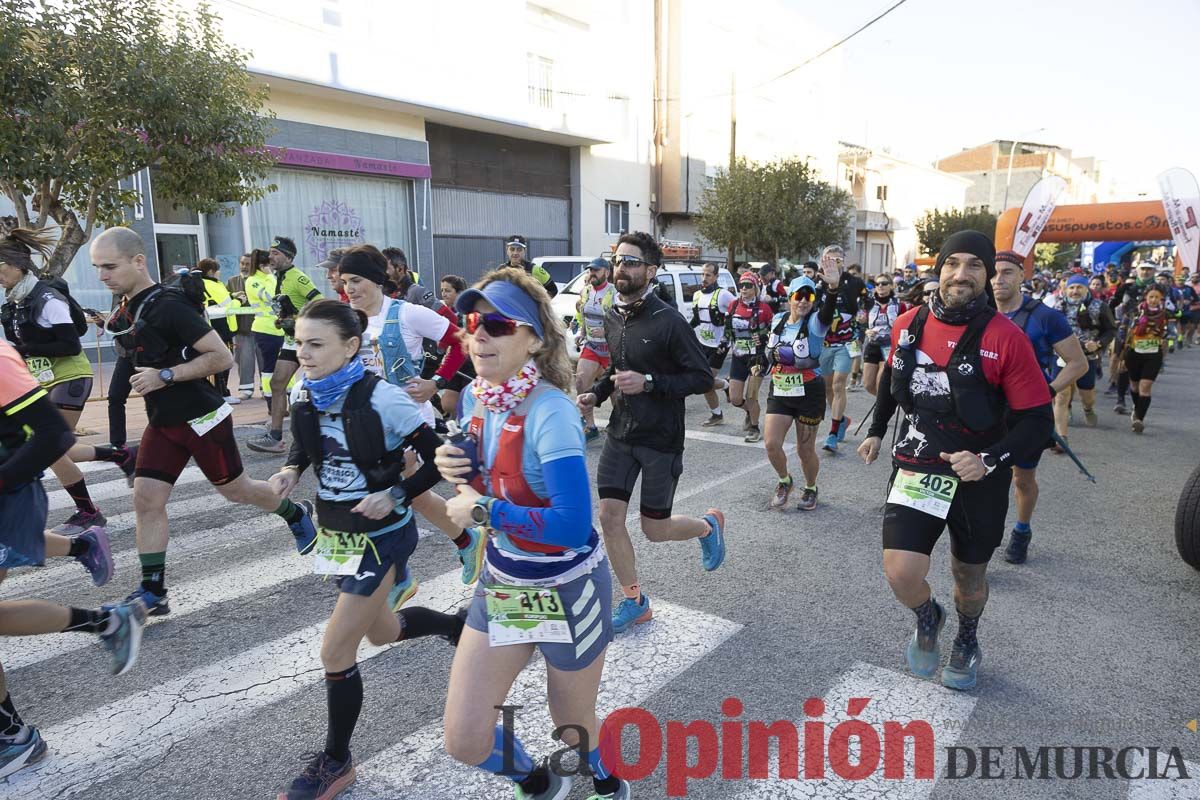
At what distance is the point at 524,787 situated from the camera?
8.01 ft

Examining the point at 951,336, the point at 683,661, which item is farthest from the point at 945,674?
the point at 951,336

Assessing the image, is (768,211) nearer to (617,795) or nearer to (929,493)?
(929,493)

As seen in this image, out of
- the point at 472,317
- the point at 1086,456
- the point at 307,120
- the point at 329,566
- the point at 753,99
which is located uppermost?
the point at 753,99

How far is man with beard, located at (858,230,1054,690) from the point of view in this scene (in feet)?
10.3

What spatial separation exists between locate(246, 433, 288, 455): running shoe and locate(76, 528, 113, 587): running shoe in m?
4.06

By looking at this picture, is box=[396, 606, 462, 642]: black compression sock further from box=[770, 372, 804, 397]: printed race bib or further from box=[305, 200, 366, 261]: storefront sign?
box=[305, 200, 366, 261]: storefront sign

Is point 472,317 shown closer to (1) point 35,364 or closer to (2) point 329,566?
(2) point 329,566

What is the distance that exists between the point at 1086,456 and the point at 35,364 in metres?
9.96

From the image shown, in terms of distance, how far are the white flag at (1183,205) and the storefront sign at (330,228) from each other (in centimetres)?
1669

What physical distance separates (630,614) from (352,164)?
18167 millimetres

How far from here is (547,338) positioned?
233cm

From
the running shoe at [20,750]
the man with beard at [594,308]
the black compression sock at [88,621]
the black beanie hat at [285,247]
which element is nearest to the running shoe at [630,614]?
the black compression sock at [88,621]

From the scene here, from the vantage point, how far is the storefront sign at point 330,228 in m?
19.1

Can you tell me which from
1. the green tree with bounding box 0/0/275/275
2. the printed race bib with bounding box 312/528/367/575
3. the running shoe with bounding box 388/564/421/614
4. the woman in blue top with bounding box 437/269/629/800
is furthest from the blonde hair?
the green tree with bounding box 0/0/275/275
